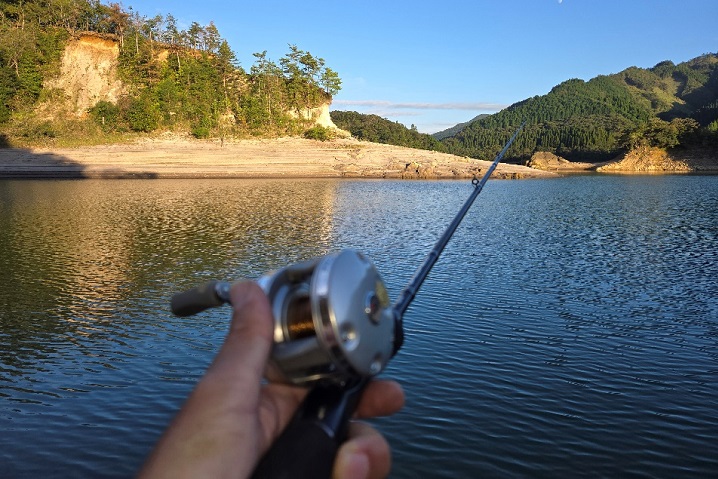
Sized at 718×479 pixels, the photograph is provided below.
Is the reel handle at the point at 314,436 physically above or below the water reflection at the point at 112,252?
above

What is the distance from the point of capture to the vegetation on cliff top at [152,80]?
79.5 metres

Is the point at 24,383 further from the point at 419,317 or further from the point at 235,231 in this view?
the point at 235,231

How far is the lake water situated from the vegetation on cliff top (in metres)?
59.8

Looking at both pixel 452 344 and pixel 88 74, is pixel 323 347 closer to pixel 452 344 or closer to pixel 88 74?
pixel 452 344

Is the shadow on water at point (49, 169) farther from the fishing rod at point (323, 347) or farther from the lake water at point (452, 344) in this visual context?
the fishing rod at point (323, 347)

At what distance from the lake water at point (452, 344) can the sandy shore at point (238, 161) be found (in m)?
42.5

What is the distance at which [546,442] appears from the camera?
23.9ft

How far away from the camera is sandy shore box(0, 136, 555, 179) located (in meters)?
66.1

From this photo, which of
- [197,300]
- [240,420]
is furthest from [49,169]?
[240,420]

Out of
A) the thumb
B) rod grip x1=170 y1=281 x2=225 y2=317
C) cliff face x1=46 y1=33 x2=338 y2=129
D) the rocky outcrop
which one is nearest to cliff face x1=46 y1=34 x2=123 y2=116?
cliff face x1=46 y1=33 x2=338 y2=129

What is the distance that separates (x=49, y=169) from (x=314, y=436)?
2842 inches

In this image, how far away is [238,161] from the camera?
240 ft

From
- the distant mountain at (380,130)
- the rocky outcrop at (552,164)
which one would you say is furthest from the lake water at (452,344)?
the distant mountain at (380,130)

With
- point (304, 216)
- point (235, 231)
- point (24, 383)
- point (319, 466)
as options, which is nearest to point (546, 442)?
point (319, 466)
